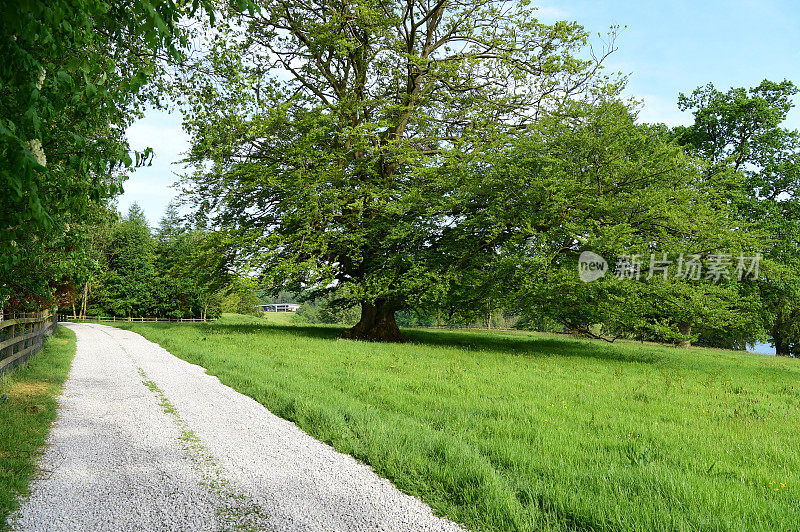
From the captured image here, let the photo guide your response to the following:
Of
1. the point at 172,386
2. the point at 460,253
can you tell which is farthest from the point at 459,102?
the point at 172,386

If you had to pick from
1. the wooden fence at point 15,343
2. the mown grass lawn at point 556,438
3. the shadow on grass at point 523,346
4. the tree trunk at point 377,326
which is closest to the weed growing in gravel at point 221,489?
the mown grass lawn at point 556,438

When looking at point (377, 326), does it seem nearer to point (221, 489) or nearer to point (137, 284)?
point (221, 489)

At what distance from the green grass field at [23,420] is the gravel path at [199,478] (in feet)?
0.47

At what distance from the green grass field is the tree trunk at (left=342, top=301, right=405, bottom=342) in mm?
13248

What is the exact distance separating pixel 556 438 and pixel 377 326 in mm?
17073

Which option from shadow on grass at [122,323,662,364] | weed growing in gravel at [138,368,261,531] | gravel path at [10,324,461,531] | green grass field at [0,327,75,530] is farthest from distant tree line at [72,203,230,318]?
weed growing in gravel at [138,368,261,531]

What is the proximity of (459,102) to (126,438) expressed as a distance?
20.2 m

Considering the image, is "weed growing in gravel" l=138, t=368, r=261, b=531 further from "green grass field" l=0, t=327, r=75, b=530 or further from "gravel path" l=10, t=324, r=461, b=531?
"green grass field" l=0, t=327, r=75, b=530

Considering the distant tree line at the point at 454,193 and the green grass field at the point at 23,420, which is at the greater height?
the distant tree line at the point at 454,193

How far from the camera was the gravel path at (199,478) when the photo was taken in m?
3.58

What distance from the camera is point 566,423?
6.57 metres

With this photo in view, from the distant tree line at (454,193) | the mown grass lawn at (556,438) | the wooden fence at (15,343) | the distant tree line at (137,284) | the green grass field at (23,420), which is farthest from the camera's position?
the distant tree line at (137,284)

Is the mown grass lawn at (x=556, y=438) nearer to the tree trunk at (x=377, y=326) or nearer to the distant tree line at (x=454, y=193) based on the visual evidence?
the distant tree line at (x=454, y=193)

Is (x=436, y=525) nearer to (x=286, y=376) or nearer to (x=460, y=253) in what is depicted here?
(x=286, y=376)
